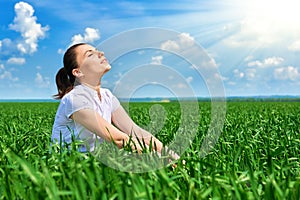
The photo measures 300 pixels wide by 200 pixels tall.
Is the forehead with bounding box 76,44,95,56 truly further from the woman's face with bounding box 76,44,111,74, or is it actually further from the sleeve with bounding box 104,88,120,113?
the sleeve with bounding box 104,88,120,113

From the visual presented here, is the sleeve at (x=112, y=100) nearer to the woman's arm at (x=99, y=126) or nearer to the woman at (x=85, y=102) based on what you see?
the woman at (x=85, y=102)

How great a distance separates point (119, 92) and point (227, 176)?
1.74 metres

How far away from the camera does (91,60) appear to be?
4262 millimetres

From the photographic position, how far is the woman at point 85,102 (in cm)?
408

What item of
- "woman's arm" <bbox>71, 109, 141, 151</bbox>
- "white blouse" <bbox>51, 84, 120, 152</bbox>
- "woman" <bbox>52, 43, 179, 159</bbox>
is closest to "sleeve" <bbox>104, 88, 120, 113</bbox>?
"woman" <bbox>52, 43, 179, 159</bbox>

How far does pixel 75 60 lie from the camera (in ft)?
14.5

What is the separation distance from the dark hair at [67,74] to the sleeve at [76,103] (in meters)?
0.36

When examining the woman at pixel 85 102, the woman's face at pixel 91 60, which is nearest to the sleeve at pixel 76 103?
the woman at pixel 85 102

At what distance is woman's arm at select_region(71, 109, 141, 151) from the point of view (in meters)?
4.03

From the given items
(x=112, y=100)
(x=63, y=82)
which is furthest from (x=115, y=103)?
(x=63, y=82)

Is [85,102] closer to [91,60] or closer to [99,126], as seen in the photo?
[99,126]

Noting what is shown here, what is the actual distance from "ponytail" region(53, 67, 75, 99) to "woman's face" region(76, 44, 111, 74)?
0.29m

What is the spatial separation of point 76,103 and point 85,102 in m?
0.08

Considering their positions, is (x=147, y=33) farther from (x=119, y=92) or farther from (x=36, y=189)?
(x=36, y=189)
